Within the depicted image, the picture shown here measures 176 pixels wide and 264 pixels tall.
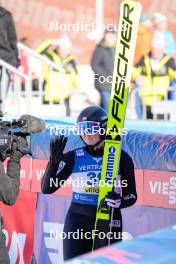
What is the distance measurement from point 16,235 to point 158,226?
141 centimetres

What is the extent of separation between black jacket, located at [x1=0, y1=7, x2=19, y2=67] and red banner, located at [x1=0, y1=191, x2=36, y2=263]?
3.35 m

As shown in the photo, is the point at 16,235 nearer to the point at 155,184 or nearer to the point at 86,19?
the point at 155,184

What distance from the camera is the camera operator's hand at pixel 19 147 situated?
5.34 m

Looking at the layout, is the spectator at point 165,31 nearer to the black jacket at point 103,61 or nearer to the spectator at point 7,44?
the black jacket at point 103,61

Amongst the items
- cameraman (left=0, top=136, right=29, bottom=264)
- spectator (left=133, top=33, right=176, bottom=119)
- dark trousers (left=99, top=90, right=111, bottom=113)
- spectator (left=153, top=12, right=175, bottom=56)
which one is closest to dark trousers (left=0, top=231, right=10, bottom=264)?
cameraman (left=0, top=136, right=29, bottom=264)

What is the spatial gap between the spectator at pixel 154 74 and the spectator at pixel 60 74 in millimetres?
972

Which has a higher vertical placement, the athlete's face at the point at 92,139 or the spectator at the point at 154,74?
the spectator at the point at 154,74

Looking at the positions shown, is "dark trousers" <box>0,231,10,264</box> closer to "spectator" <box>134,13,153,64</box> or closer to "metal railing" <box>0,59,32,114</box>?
"metal railing" <box>0,59,32,114</box>

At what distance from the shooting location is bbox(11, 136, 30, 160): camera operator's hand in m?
5.34

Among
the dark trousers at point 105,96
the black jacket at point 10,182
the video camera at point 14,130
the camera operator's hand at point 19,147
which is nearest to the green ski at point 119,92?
the video camera at point 14,130

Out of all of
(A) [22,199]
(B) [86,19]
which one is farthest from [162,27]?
(A) [22,199]

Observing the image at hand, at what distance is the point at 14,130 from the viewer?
545cm

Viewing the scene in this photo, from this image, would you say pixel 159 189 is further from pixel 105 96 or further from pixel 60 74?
pixel 105 96

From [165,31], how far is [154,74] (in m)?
1.54
